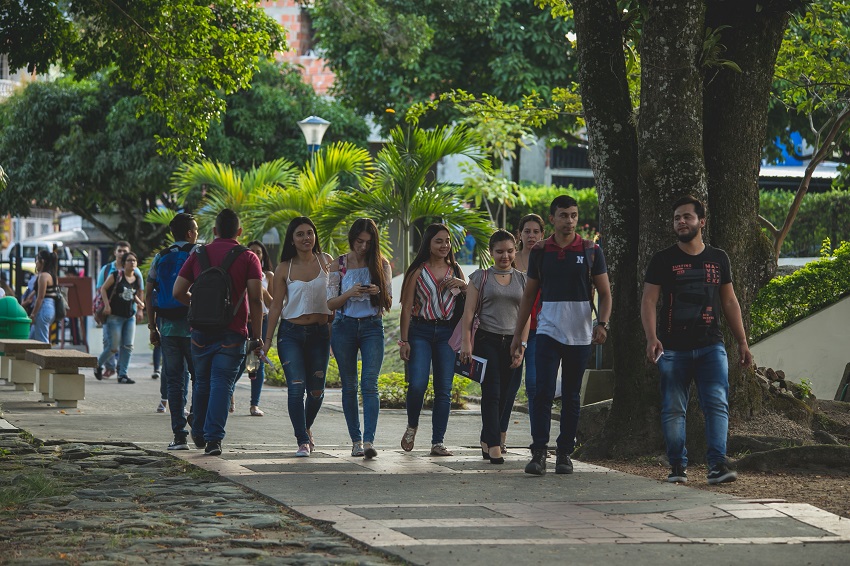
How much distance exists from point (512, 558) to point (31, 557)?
2.15 meters

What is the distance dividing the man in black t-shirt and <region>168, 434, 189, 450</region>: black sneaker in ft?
12.6

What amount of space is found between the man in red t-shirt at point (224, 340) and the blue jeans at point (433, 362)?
45.3 inches

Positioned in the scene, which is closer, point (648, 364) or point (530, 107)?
point (648, 364)

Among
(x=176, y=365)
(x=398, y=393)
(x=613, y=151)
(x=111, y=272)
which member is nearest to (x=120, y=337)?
(x=111, y=272)

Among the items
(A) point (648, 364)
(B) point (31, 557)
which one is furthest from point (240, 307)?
(B) point (31, 557)

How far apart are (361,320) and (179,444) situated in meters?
1.76

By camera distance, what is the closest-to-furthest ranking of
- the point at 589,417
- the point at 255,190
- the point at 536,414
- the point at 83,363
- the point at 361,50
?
the point at 536,414, the point at 589,417, the point at 83,363, the point at 255,190, the point at 361,50

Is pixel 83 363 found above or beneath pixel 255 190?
beneath

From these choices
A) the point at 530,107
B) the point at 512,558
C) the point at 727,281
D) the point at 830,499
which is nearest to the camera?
the point at 512,558

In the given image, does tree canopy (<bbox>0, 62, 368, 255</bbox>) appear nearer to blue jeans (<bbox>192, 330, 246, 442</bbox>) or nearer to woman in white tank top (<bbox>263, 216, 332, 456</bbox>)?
woman in white tank top (<bbox>263, 216, 332, 456</bbox>)

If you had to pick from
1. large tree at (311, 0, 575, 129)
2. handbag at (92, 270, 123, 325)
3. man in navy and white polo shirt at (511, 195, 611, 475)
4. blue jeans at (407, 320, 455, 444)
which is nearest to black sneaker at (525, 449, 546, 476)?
man in navy and white polo shirt at (511, 195, 611, 475)

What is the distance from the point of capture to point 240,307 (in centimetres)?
1007

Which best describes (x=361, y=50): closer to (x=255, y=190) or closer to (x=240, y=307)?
(x=255, y=190)

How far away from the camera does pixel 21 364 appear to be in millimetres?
16578
